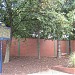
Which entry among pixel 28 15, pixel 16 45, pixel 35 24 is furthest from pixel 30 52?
pixel 28 15

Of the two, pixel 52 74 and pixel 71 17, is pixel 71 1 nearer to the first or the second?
pixel 71 17

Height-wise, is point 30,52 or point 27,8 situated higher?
point 27,8

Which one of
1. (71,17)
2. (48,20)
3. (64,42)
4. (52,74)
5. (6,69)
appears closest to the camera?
(52,74)

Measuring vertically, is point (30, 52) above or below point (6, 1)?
below

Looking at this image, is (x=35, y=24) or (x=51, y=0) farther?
(x=35, y=24)

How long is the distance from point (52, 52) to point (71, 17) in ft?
20.8

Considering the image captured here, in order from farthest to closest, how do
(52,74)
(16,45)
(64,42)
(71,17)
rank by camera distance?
(64,42) < (16,45) < (71,17) < (52,74)

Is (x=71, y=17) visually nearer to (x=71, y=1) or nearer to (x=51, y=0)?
(x=51, y=0)

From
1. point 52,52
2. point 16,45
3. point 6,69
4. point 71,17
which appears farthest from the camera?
point 52,52

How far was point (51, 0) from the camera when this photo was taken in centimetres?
1191

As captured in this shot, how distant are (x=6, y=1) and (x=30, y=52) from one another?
21.8ft

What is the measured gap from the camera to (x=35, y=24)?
1412cm

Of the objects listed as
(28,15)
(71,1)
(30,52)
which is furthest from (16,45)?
(71,1)

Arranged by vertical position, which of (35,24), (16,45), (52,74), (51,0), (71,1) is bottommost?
(52,74)
